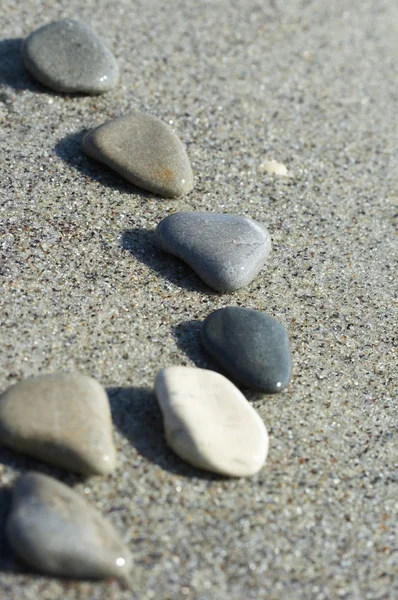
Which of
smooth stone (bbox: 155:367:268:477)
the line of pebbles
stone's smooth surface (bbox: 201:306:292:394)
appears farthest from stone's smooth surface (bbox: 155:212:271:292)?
smooth stone (bbox: 155:367:268:477)

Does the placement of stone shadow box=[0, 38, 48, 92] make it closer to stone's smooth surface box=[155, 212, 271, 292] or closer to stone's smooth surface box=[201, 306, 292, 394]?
stone's smooth surface box=[155, 212, 271, 292]

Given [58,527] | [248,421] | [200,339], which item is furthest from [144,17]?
[58,527]

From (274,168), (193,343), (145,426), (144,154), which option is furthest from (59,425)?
(274,168)

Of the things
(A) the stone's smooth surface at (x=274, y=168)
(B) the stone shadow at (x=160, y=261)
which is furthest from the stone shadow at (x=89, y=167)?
(A) the stone's smooth surface at (x=274, y=168)

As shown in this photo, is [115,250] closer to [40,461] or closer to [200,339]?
[200,339]

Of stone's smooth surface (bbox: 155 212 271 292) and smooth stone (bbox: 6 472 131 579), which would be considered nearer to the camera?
smooth stone (bbox: 6 472 131 579)
